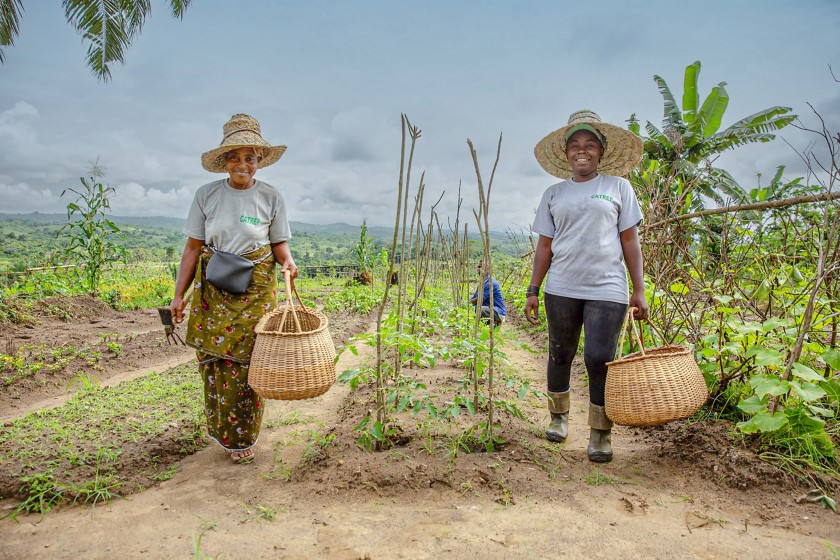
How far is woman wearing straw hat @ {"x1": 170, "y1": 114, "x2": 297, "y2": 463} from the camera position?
2.40 m

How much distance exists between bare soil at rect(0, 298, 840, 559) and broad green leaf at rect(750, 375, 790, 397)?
1.10ft

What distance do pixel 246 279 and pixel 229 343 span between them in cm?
33

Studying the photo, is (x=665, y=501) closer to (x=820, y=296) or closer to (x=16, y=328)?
(x=820, y=296)

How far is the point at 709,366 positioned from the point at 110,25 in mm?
7157

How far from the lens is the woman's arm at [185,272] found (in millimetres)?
2475

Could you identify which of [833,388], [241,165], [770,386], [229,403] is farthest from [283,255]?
[833,388]

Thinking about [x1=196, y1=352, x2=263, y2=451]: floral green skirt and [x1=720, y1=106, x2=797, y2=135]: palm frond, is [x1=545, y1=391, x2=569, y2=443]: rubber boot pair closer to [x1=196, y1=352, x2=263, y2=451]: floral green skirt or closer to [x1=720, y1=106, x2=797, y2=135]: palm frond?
[x1=196, y1=352, x2=263, y2=451]: floral green skirt

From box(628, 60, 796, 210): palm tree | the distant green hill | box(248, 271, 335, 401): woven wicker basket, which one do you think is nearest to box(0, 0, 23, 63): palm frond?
the distant green hill

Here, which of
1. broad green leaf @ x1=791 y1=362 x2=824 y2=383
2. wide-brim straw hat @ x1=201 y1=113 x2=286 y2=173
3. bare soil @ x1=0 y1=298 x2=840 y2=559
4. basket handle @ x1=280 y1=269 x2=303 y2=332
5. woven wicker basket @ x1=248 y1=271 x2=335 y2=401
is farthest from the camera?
wide-brim straw hat @ x1=201 y1=113 x2=286 y2=173

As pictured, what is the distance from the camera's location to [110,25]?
5977 mm

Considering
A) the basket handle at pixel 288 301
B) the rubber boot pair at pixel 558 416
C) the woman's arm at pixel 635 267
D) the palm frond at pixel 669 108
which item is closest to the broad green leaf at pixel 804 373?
the woman's arm at pixel 635 267

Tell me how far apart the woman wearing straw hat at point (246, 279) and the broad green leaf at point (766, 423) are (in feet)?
6.99

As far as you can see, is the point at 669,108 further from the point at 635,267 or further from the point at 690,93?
the point at 635,267

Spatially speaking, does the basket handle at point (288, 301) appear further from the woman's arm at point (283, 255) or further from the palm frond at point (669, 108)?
the palm frond at point (669, 108)
